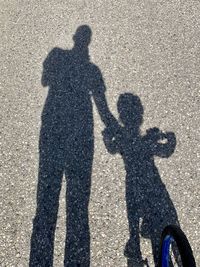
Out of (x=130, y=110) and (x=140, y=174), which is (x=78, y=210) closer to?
(x=140, y=174)

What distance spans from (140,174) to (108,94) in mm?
1610

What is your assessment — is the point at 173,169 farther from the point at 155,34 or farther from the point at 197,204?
the point at 155,34

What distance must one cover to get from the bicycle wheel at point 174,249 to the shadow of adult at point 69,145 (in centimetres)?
106

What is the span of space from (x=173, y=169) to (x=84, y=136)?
1458mm

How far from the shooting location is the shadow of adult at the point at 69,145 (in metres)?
5.00

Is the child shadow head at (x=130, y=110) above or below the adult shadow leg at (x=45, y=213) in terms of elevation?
above

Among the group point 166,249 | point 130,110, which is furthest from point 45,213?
point 130,110

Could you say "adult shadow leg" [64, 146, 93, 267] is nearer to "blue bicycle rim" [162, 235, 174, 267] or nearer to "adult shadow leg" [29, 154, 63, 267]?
"adult shadow leg" [29, 154, 63, 267]

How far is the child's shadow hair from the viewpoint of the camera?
5.00 m

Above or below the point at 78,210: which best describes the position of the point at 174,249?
below

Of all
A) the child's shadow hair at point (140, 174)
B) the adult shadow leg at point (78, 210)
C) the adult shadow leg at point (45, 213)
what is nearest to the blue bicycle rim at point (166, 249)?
the child's shadow hair at point (140, 174)

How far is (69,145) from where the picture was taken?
19.3 ft

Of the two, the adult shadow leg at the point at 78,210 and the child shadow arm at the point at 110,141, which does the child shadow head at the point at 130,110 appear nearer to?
the child shadow arm at the point at 110,141

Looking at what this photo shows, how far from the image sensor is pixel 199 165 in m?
5.61
